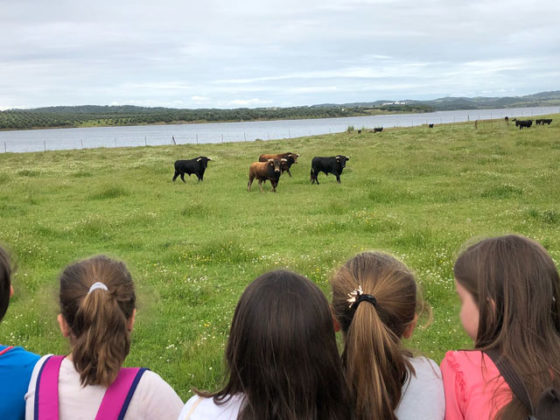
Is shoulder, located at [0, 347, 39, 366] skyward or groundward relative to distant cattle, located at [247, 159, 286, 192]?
skyward

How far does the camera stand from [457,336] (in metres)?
6.21

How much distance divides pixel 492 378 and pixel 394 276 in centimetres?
73

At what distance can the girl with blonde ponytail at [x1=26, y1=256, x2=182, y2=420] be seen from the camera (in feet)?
8.48

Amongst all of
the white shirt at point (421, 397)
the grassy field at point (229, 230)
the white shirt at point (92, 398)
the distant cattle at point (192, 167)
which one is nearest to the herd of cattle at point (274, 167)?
the distant cattle at point (192, 167)

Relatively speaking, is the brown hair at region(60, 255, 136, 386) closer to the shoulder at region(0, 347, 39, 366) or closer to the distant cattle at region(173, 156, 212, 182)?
the shoulder at region(0, 347, 39, 366)

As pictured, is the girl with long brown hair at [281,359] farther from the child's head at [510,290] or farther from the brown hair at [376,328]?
the child's head at [510,290]

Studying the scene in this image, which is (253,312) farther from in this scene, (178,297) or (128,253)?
(128,253)

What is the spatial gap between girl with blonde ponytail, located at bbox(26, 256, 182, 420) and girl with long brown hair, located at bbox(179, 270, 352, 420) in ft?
1.04

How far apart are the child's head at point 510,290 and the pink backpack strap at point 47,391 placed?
2.22 metres

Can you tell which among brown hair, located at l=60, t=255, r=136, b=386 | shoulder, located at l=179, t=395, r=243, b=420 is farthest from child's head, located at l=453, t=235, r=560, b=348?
brown hair, located at l=60, t=255, r=136, b=386

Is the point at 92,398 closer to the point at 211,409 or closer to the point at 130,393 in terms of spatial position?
the point at 130,393

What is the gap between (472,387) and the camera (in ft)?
8.54

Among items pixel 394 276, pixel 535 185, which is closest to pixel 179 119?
pixel 535 185

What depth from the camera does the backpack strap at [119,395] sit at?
2.56 metres
